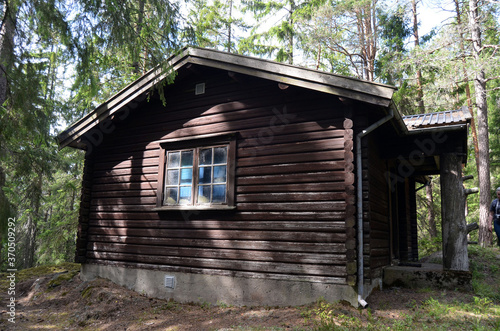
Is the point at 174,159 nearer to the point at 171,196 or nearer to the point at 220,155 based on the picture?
the point at 171,196

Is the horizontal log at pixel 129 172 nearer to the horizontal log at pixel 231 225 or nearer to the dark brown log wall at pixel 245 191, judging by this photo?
the dark brown log wall at pixel 245 191

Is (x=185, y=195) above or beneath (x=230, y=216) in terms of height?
above

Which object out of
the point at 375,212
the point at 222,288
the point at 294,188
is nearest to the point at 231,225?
the point at 222,288

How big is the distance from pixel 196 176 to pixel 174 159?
2.80 feet

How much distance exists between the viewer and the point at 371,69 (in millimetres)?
19641

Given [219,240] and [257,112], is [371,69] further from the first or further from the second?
[219,240]

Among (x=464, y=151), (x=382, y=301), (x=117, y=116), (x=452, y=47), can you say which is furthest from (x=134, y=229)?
(x=452, y=47)

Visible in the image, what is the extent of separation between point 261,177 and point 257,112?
4.50ft

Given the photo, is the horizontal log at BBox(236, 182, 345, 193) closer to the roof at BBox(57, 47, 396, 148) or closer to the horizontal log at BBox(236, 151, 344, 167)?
the horizontal log at BBox(236, 151, 344, 167)

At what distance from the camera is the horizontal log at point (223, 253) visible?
6.32m

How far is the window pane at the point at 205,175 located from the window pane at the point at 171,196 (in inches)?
29.7

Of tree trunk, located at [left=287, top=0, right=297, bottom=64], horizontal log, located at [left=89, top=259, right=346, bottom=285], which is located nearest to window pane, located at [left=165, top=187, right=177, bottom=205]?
horizontal log, located at [left=89, top=259, right=346, bottom=285]

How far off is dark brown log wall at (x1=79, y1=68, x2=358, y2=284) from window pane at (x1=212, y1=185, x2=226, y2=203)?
0.27 meters

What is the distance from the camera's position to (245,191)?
23.8 feet
